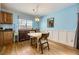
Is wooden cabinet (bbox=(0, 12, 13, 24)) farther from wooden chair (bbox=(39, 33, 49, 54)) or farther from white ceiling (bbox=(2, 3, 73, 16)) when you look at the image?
wooden chair (bbox=(39, 33, 49, 54))

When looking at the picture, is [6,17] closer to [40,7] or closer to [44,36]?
[40,7]

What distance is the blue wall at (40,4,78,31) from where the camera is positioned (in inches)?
89.9

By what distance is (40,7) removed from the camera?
2242 millimetres

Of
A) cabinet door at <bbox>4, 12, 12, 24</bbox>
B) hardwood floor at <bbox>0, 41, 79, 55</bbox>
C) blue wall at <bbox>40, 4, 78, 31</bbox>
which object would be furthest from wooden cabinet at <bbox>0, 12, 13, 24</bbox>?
blue wall at <bbox>40, 4, 78, 31</bbox>

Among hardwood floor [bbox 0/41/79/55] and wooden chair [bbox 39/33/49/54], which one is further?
wooden chair [bbox 39/33/49/54]

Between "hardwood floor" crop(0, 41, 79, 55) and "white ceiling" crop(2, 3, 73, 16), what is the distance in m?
0.76

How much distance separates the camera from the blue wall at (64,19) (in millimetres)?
2284

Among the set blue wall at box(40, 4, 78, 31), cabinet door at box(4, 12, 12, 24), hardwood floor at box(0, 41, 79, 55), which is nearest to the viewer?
hardwood floor at box(0, 41, 79, 55)

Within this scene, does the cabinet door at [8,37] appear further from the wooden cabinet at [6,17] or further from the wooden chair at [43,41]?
the wooden chair at [43,41]


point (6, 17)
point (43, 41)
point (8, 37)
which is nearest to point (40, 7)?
point (43, 41)

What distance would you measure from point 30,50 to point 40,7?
3.25 ft

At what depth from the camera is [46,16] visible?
2.50 metres
